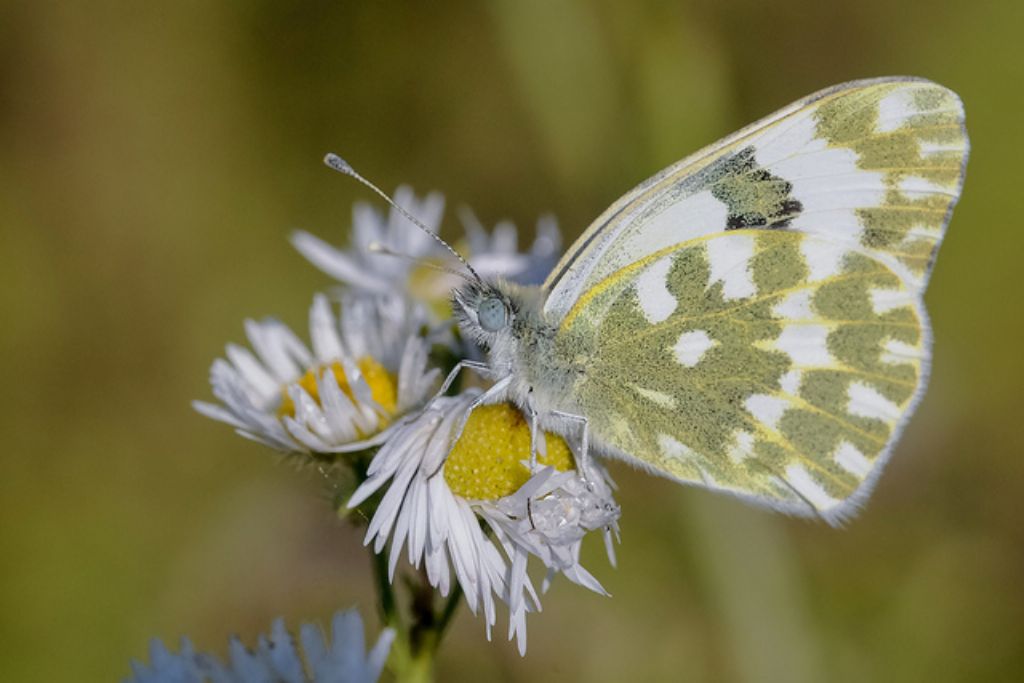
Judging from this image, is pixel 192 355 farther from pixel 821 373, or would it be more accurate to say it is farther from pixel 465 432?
pixel 821 373

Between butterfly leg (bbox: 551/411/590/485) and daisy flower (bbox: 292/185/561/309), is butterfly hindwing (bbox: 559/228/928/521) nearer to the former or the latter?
butterfly leg (bbox: 551/411/590/485)

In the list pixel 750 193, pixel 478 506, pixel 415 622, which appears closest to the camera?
pixel 415 622

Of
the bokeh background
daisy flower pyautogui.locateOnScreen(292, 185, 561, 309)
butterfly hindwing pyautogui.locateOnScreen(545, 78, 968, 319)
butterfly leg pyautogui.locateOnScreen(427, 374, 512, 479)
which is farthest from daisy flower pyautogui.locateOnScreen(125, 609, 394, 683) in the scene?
the bokeh background

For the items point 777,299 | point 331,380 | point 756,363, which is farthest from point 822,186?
point 331,380

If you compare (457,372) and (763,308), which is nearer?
(457,372)

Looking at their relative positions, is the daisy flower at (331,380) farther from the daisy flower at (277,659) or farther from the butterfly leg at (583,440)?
the daisy flower at (277,659)

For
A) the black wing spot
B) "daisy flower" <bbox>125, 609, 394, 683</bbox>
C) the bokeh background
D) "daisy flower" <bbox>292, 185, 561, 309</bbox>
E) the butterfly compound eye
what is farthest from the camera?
the bokeh background

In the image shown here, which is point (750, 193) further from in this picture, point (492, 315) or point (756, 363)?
point (492, 315)
